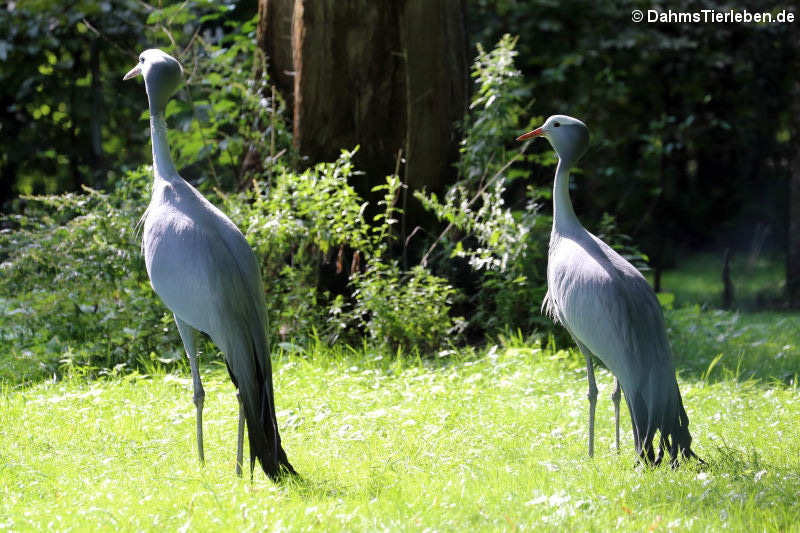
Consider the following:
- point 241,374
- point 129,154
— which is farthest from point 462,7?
point 129,154

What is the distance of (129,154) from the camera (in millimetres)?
13398

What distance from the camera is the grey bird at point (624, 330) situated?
4414 mm

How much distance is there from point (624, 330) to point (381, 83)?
424 cm

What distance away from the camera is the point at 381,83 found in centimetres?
811

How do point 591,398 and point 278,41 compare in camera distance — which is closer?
point 591,398

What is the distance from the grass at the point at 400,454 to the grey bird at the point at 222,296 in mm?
283

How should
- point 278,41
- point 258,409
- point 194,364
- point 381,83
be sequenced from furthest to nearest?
point 278,41, point 381,83, point 194,364, point 258,409

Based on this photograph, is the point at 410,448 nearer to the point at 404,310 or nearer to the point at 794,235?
the point at 404,310

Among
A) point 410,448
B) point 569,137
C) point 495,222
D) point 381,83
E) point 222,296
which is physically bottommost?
point 410,448

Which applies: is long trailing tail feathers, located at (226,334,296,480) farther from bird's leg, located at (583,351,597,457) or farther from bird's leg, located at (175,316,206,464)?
bird's leg, located at (583,351,597,457)

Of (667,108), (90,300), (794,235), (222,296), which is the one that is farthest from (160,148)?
(667,108)

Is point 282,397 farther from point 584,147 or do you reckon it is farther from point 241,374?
point 584,147

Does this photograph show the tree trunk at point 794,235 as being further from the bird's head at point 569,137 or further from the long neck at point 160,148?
the long neck at point 160,148

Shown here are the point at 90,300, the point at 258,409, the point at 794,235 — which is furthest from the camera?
the point at 794,235
